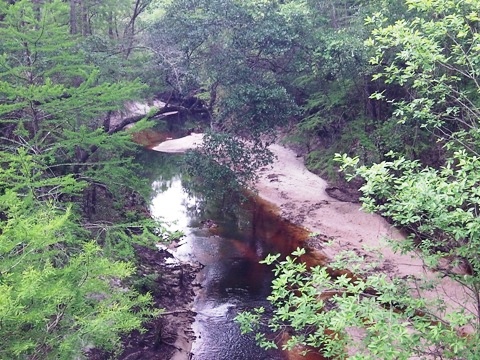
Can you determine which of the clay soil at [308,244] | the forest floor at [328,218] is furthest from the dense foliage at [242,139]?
the forest floor at [328,218]

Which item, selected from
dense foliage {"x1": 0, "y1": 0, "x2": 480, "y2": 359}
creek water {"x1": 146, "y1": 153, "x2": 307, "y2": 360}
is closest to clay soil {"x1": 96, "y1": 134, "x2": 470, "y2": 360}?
creek water {"x1": 146, "y1": 153, "x2": 307, "y2": 360}

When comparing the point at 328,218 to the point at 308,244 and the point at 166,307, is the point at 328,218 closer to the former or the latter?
the point at 308,244

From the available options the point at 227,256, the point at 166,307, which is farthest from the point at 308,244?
the point at 166,307

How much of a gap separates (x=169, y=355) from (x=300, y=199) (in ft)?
35.1

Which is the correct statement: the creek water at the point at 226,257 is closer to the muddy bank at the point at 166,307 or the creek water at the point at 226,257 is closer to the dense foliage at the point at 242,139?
the muddy bank at the point at 166,307

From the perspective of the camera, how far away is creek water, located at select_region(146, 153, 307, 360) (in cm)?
1024

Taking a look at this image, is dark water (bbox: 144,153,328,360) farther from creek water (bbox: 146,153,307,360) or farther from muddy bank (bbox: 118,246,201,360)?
muddy bank (bbox: 118,246,201,360)

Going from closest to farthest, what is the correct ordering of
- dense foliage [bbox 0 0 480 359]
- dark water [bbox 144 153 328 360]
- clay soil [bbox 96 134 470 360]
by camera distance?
dense foliage [bbox 0 0 480 359]
clay soil [bbox 96 134 470 360]
dark water [bbox 144 153 328 360]

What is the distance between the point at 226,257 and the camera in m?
14.5

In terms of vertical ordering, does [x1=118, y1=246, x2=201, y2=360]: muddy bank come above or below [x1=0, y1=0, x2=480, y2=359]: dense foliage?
below

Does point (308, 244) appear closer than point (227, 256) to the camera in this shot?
No

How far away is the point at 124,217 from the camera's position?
12484mm

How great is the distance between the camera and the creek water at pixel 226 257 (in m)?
10.2

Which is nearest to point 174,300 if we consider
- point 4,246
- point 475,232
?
point 4,246
